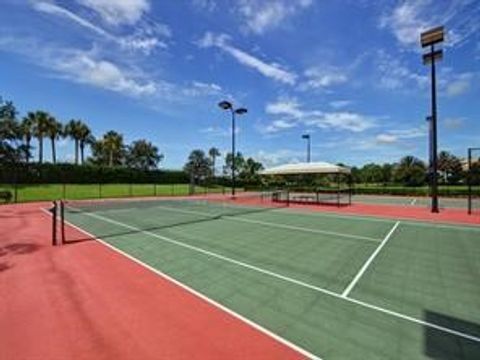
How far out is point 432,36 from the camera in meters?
21.0

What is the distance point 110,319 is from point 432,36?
23.2 m

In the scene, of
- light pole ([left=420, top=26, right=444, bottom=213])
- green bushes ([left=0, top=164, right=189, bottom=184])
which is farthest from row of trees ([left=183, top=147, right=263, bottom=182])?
light pole ([left=420, top=26, right=444, bottom=213])

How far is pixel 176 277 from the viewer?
24.5 ft

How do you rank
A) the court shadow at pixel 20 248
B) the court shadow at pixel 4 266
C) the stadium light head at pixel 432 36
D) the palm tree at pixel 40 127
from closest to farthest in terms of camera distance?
the court shadow at pixel 4 266 < the court shadow at pixel 20 248 < the stadium light head at pixel 432 36 < the palm tree at pixel 40 127

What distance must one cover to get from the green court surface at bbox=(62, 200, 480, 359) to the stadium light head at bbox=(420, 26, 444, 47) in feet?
40.0

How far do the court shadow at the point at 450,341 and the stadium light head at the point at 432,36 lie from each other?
66.8 feet

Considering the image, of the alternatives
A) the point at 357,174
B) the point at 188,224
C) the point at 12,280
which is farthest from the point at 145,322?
the point at 357,174

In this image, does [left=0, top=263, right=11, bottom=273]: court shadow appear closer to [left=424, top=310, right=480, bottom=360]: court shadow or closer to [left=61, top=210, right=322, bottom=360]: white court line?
[left=61, top=210, right=322, bottom=360]: white court line

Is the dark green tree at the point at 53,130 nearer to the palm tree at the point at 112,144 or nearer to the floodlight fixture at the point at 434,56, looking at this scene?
the palm tree at the point at 112,144

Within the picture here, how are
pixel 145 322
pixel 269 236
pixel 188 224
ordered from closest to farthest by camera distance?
1. pixel 145 322
2. pixel 269 236
3. pixel 188 224

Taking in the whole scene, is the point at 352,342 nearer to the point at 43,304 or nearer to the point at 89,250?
the point at 43,304

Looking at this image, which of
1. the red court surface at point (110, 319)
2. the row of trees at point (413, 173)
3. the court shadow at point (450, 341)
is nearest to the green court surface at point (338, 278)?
the court shadow at point (450, 341)

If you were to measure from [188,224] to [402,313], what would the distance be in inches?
415

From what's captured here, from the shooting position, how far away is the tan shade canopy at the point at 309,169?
25305 millimetres
